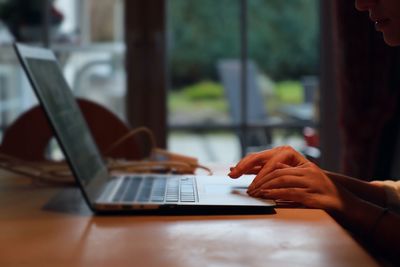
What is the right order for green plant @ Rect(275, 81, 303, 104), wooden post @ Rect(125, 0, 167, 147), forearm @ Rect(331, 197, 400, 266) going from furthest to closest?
green plant @ Rect(275, 81, 303, 104)
wooden post @ Rect(125, 0, 167, 147)
forearm @ Rect(331, 197, 400, 266)

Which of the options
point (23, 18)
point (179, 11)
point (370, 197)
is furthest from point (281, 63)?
point (370, 197)

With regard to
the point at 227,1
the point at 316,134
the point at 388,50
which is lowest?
the point at 316,134

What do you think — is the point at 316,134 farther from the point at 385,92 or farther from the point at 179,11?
the point at 179,11

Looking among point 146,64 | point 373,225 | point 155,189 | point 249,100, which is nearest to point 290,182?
point 373,225

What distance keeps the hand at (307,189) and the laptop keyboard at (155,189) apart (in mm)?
127

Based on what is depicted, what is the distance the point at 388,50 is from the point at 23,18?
4.46 feet

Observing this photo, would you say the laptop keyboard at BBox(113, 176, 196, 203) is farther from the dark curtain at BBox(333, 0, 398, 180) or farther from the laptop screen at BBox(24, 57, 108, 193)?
the dark curtain at BBox(333, 0, 398, 180)

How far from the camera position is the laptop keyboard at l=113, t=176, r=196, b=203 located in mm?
1022

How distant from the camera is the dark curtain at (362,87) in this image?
91.3 inches

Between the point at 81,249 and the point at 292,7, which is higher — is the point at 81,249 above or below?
below

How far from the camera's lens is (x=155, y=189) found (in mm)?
1113

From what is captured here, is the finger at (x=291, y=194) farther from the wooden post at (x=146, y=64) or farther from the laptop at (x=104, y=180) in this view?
the wooden post at (x=146, y=64)

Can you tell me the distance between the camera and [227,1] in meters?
2.61

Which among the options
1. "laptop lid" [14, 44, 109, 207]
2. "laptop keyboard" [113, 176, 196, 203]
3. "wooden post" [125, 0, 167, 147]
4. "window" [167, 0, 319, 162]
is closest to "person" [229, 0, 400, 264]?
"laptop keyboard" [113, 176, 196, 203]
